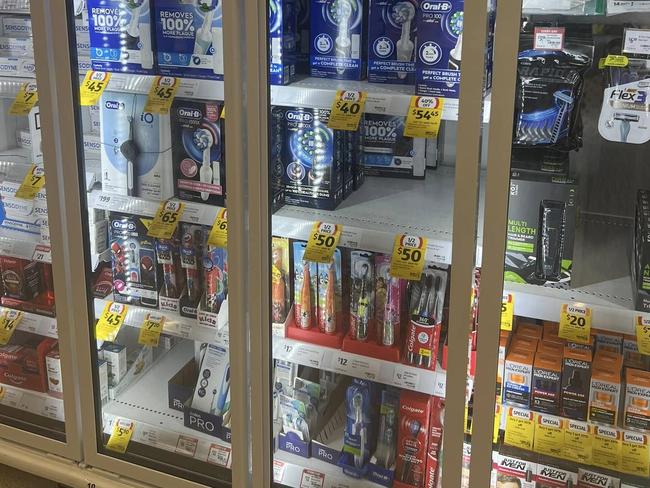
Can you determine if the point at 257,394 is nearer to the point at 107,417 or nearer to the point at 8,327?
the point at 107,417

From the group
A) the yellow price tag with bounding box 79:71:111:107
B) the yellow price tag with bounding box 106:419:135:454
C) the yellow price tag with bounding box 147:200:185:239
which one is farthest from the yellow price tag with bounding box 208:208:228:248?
the yellow price tag with bounding box 106:419:135:454

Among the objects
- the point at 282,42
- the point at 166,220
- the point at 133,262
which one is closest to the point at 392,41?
the point at 282,42

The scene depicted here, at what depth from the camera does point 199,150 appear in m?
2.14

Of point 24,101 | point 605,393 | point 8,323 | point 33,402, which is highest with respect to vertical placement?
point 24,101

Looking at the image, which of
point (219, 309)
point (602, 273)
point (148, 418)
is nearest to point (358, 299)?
point (219, 309)

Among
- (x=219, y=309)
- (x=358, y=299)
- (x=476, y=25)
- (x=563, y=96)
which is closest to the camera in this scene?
(x=476, y=25)

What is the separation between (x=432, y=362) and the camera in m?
1.94

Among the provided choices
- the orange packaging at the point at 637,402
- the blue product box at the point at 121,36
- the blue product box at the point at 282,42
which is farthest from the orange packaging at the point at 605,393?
the blue product box at the point at 121,36

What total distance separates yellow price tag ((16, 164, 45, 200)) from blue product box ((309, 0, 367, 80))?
92 centimetres

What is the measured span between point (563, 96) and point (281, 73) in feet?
2.31

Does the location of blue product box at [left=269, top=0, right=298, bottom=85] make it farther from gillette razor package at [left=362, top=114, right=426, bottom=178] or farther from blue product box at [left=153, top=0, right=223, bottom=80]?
gillette razor package at [left=362, top=114, right=426, bottom=178]

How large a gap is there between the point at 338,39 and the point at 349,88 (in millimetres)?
198

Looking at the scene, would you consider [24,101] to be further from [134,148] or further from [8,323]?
[8,323]

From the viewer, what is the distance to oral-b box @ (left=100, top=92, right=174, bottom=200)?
2.17m
